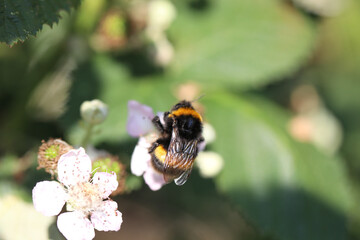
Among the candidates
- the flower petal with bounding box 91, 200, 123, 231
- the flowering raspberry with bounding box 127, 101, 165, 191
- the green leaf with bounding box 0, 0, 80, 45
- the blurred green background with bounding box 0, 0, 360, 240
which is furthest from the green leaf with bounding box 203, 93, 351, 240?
the green leaf with bounding box 0, 0, 80, 45

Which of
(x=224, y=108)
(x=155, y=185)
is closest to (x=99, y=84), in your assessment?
(x=224, y=108)

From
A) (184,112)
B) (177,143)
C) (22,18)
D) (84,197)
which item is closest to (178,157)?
(177,143)

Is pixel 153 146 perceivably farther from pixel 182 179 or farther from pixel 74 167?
pixel 74 167

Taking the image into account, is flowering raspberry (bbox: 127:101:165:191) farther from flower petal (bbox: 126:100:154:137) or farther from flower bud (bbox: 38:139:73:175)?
flower bud (bbox: 38:139:73:175)

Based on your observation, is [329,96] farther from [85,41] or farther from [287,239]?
[85,41]

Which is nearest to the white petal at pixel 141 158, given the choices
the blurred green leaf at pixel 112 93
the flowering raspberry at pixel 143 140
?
the flowering raspberry at pixel 143 140

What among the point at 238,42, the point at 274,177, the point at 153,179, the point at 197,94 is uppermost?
the point at 153,179

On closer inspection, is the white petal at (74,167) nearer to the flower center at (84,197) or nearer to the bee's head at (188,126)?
the flower center at (84,197)

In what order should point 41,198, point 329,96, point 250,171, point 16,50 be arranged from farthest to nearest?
point 329,96 → point 16,50 → point 250,171 → point 41,198
